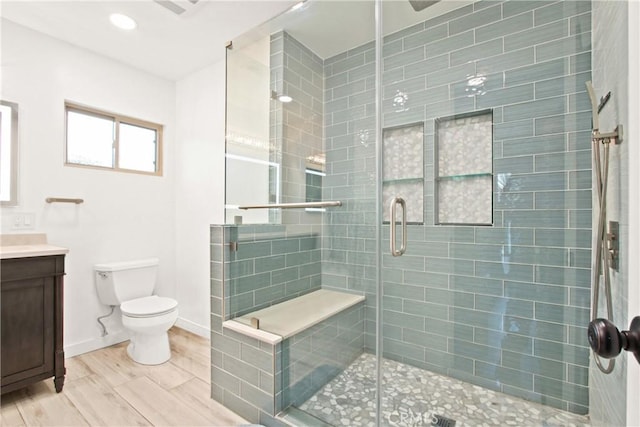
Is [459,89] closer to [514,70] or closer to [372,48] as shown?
[514,70]

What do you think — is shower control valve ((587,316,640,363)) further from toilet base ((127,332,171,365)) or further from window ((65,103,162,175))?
window ((65,103,162,175))

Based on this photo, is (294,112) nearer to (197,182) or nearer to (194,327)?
(197,182)

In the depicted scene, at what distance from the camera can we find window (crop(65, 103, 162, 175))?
2438 mm

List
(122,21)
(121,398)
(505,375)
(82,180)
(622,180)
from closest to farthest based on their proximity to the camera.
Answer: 1. (622,180)
2. (505,375)
3. (121,398)
4. (122,21)
5. (82,180)

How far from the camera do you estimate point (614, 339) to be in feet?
1.73

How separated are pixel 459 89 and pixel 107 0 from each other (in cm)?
235

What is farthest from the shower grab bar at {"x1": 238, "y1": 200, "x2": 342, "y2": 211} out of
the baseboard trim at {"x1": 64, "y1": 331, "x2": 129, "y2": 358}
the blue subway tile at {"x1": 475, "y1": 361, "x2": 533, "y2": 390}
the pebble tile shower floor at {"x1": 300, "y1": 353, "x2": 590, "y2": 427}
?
the baseboard trim at {"x1": 64, "y1": 331, "x2": 129, "y2": 358}

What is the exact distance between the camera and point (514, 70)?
1684 mm

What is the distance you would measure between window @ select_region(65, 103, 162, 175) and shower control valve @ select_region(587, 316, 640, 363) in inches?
126

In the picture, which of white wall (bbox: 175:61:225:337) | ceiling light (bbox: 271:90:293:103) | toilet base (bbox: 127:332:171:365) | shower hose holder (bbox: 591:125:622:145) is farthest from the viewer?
white wall (bbox: 175:61:225:337)

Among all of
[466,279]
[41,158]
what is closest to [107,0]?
[41,158]

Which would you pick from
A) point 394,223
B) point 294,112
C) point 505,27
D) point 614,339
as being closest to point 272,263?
point 394,223

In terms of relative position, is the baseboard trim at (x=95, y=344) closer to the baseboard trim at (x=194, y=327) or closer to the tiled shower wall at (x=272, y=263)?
the baseboard trim at (x=194, y=327)

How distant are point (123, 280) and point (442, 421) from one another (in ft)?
8.24
